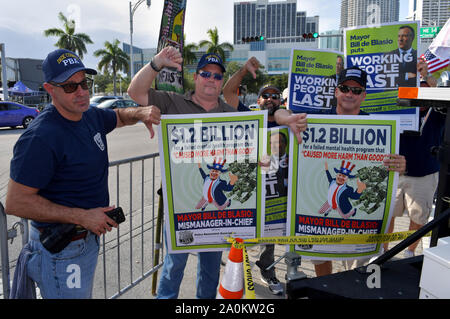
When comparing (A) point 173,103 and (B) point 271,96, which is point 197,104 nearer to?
(A) point 173,103

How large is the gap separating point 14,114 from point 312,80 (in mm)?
19336

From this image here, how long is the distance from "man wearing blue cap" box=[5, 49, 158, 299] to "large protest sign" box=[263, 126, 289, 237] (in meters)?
1.21

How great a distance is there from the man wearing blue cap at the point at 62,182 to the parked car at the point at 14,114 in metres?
18.3

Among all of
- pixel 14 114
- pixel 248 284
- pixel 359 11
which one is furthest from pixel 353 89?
pixel 359 11

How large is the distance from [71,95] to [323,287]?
1.88 meters

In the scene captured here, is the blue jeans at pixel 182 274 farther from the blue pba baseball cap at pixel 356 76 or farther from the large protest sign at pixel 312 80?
the blue pba baseball cap at pixel 356 76

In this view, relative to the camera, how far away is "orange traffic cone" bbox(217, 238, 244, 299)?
Answer: 71.7 inches

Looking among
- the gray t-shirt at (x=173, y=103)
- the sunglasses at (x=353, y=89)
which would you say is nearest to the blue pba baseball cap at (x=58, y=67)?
the gray t-shirt at (x=173, y=103)

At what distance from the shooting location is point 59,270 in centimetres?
198

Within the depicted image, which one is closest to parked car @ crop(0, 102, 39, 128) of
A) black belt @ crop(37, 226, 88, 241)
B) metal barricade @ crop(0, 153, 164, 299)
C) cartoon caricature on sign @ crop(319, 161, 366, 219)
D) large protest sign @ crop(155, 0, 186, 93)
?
metal barricade @ crop(0, 153, 164, 299)

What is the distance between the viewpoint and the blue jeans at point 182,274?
2.74 metres

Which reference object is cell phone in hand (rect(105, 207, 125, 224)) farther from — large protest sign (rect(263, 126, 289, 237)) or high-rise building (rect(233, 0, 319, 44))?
high-rise building (rect(233, 0, 319, 44))
